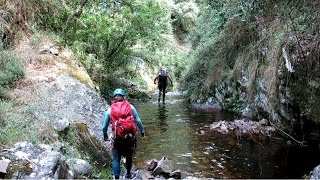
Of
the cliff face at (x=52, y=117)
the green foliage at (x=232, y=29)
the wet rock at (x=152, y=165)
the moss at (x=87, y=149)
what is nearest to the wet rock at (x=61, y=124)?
the cliff face at (x=52, y=117)

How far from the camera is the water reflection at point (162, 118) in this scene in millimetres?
12516

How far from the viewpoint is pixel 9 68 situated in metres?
9.12

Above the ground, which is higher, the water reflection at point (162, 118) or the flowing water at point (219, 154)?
the water reflection at point (162, 118)

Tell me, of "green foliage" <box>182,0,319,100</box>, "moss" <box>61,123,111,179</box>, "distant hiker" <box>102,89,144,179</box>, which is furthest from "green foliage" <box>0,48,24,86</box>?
"green foliage" <box>182,0,319,100</box>

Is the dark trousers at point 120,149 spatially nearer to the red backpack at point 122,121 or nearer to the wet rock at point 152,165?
the red backpack at point 122,121

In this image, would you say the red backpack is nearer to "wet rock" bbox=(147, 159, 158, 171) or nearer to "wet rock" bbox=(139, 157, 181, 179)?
"wet rock" bbox=(139, 157, 181, 179)

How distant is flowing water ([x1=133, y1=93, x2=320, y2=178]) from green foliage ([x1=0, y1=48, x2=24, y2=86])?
333cm

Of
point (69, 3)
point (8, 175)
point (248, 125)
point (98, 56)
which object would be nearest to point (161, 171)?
point (8, 175)

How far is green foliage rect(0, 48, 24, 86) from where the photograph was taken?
8681 millimetres

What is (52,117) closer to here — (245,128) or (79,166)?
(79,166)

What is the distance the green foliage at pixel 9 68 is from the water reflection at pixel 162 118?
179 inches

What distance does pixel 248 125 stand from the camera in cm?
1226

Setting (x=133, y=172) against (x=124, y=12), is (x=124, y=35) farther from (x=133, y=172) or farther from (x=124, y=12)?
(x=133, y=172)

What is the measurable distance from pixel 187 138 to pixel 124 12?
8.30 meters
